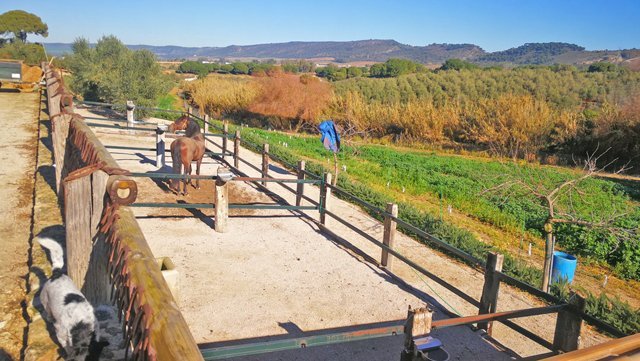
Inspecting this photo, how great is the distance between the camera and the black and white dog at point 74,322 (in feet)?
9.77

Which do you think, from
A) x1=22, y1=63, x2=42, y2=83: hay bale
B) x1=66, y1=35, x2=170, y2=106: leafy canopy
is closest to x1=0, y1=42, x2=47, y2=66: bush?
x1=66, y1=35, x2=170, y2=106: leafy canopy

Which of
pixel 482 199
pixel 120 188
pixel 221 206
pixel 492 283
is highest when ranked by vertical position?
pixel 120 188

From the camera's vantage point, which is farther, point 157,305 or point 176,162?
point 176,162

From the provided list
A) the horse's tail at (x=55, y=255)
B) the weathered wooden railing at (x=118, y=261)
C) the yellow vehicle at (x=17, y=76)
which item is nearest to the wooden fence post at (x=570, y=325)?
the weathered wooden railing at (x=118, y=261)

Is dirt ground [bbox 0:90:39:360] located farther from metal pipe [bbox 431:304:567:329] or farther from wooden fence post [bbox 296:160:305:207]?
wooden fence post [bbox 296:160:305:207]

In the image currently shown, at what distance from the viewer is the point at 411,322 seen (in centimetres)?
267

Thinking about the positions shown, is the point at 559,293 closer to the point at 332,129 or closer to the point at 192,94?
the point at 332,129

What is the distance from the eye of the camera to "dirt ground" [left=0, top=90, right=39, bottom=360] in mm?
3755

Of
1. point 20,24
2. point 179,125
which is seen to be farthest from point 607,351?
point 20,24

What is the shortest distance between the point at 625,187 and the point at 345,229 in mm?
14425

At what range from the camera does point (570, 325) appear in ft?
12.5

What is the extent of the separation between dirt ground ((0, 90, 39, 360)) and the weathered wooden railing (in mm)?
1141

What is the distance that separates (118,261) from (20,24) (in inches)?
2402

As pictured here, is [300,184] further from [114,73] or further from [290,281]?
[114,73]
